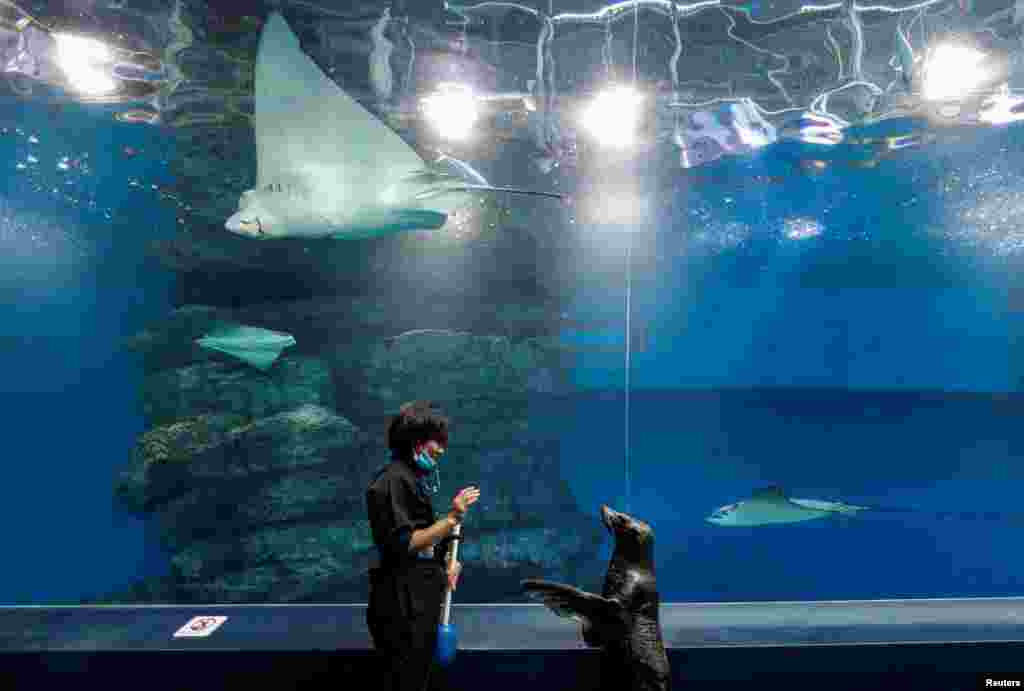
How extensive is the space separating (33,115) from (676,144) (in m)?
7.53

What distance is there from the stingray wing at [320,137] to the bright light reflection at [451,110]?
1314 mm

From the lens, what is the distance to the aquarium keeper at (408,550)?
5.59 ft

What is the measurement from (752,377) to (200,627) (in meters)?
7.06

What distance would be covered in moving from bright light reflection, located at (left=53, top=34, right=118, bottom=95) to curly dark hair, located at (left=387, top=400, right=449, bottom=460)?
557cm

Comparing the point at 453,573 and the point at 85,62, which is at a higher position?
the point at 85,62

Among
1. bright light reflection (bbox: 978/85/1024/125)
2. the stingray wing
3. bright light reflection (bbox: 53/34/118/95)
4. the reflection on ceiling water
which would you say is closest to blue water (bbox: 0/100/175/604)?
bright light reflection (bbox: 53/34/118/95)

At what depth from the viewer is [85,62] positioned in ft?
17.0

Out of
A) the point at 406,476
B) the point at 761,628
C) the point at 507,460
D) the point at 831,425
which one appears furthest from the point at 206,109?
the point at 831,425

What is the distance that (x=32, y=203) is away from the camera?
6906mm

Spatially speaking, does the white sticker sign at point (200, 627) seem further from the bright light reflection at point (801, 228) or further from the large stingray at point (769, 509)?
the bright light reflection at point (801, 228)

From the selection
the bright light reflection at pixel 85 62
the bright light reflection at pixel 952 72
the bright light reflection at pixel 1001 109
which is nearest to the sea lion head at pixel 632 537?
the bright light reflection at pixel 952 72

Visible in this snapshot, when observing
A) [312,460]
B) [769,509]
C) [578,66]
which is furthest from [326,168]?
[769,509]

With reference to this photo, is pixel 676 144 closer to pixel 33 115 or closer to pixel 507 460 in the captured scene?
pixel 507 460

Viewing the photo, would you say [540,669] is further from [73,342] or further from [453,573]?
[73,342]
